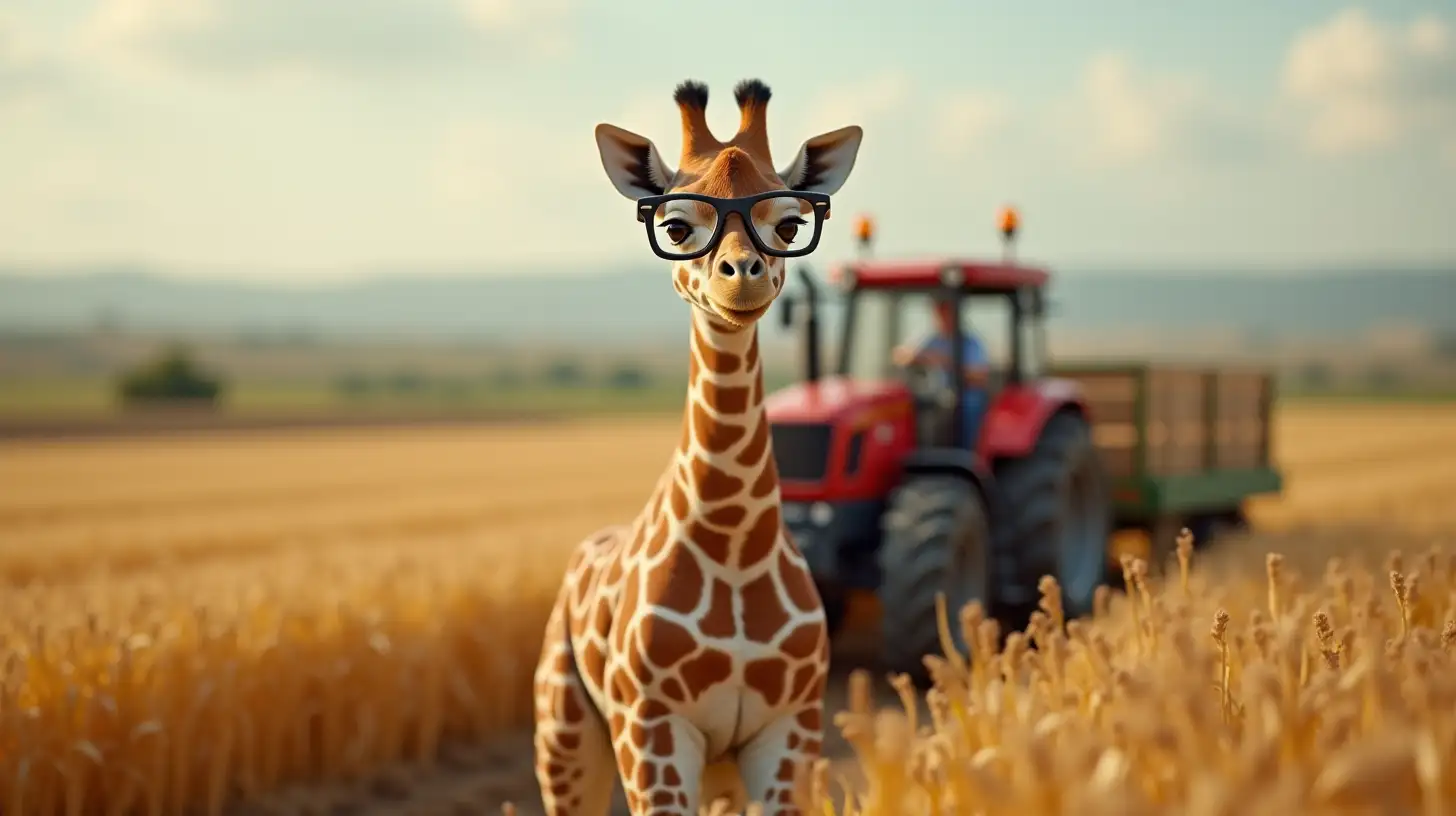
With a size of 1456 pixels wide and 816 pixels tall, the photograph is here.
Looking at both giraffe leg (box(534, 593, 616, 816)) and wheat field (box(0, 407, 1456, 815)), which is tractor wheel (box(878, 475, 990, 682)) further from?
giraffe leg (box(534, 593, 616, 816))

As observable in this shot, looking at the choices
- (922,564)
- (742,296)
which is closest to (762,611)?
(742,296)

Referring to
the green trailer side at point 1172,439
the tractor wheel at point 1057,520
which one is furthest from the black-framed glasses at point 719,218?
the green trailer side at point 1172,439

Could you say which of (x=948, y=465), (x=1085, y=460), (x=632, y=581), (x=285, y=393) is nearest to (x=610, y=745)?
(x=632, y=581)

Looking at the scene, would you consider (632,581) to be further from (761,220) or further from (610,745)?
(761,220)

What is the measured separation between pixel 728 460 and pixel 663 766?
2.87 feet

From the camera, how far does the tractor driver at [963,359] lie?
8.93 m

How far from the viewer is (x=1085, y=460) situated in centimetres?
929

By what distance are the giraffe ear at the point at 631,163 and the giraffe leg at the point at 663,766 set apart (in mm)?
1467

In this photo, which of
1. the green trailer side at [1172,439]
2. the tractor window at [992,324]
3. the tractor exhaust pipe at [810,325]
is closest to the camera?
the tractor exhaust pipe at [810,325]

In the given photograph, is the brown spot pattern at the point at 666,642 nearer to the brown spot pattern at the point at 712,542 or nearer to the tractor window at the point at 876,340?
the brown spot pattern at the point at 712,542

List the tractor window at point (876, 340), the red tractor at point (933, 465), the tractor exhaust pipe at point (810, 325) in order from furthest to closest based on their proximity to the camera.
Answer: the tractor window at point (876, 340)
the tractor exhaust pipe at point (810, 325)
the red tractor at point (933, 465)

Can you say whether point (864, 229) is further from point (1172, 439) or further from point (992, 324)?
point (1172, 439)

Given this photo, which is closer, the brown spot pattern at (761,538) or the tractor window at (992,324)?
the brown spot pattern at (761,538)

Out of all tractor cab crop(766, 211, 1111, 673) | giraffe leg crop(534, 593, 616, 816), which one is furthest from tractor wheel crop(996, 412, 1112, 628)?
giraffe leg crop(534, 593, 616, 816)
